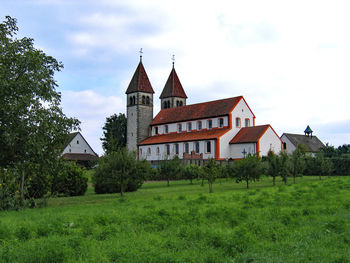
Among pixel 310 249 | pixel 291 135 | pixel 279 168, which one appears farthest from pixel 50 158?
pixel 291 135

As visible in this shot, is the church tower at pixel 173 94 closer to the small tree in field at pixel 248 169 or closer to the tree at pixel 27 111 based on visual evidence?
the small tree in field at pixel 248 169

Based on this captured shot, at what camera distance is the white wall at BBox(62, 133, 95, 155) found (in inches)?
2820

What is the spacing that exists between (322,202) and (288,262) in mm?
7952

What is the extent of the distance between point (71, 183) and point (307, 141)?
2523 inches

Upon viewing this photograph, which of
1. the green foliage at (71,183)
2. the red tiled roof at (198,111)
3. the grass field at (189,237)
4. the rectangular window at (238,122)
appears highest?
the red tiled roof at (198,111)

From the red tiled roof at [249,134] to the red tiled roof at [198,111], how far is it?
385cm

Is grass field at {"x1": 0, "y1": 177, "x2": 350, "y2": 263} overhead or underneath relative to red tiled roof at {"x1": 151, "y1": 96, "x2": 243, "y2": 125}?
underneath

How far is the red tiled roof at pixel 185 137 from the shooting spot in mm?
57050

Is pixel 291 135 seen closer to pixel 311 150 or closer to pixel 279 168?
pixel 311 150

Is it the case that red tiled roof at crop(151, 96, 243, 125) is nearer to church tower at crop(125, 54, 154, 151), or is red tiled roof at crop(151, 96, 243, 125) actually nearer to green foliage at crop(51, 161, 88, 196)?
church tower at crop(125, 54, 154, 151)

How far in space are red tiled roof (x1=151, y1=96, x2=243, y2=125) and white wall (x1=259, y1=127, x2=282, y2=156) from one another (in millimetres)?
6909

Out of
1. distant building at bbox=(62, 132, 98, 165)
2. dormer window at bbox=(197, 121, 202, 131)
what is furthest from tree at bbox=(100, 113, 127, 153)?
dormer window at bbox=(197, 121, 202, 131)

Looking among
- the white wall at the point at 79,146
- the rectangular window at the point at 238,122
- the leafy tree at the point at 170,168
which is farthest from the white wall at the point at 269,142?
the white wall at the point at 79,146

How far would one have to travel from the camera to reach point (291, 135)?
7600cm
